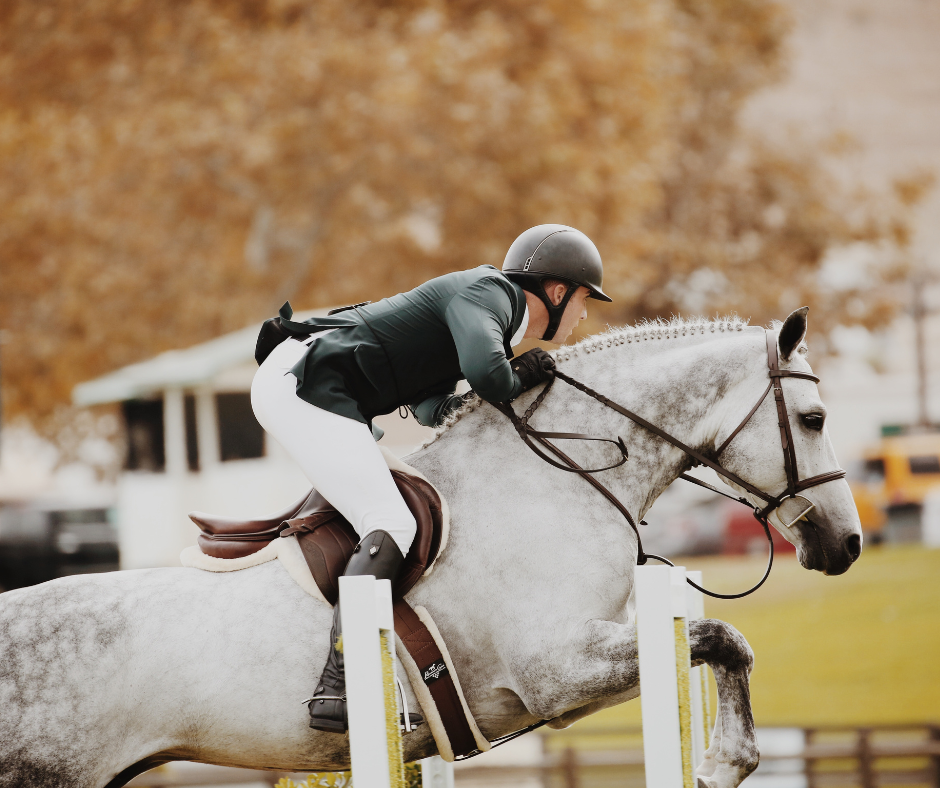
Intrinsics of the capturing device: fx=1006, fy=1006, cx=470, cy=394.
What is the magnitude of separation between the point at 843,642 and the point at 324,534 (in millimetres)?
11957

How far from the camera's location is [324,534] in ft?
11.0

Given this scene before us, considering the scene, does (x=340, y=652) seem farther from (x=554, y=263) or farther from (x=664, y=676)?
(x=554, y=263)

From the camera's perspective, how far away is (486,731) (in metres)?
3.40

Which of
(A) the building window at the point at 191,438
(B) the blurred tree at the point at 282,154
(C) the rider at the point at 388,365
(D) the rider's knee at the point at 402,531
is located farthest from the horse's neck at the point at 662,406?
(A) the building window at the point at 191,438

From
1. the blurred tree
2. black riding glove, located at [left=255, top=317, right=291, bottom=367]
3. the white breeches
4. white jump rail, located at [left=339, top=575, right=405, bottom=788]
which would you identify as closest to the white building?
the blurred tree

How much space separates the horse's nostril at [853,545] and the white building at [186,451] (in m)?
15.3

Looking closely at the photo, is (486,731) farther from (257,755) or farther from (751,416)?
(751,416)

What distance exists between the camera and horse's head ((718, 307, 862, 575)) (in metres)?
3.44

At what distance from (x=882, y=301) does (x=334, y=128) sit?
63.2 feet

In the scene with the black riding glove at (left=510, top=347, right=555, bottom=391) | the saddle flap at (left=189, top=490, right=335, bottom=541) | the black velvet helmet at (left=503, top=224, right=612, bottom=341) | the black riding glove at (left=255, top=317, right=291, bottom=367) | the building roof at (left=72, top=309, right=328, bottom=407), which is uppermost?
the building roof at (left=72, top=309, right=328, bottom=407)

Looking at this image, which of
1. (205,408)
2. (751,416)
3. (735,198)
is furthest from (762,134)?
(751,416)

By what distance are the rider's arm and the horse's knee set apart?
0.97 meters

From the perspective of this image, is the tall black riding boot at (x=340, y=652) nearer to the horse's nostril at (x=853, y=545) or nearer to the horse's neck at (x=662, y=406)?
the horse's neck at (x=662, y=406)

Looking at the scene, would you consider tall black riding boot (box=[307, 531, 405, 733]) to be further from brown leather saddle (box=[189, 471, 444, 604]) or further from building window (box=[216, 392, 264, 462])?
building window (box=[216, 392, 264, 462])
